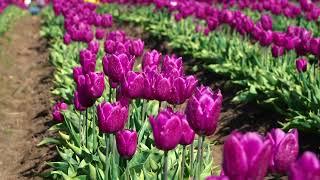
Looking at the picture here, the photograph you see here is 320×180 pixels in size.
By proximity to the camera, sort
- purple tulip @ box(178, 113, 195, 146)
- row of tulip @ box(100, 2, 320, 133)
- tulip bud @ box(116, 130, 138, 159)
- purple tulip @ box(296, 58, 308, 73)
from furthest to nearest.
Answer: purple tulip @ box(296, 58, 308, 73) → row of tulip @ box(100, 2, 320, 133) → tulip bud @ box(116, 130, 138, 159) → purple tulip @ box(178, 113, 195, 146)

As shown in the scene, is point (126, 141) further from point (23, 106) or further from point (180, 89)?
point (23, 106)

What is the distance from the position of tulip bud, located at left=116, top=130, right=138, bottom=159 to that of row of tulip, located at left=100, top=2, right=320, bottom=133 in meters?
3.03

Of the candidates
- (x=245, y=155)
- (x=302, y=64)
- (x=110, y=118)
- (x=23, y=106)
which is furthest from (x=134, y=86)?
(x=23, y=106)

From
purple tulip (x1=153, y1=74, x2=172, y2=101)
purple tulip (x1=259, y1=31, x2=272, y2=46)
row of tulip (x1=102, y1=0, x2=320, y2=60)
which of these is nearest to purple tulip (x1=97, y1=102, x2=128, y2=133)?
purple tulip (x1=153, y1=74, x2=172, y2=101)

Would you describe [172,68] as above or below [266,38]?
below

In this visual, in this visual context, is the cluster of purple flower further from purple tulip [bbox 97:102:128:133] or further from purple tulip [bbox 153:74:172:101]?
purple tulip [bbox 97:102:128:133]

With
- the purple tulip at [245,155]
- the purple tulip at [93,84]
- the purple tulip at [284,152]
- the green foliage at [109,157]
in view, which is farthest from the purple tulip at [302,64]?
the purple tulip at [245,155]

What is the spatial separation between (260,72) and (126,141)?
16.0ft

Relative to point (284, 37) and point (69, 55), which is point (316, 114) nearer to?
point (284, 37)

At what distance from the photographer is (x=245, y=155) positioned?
1.74m

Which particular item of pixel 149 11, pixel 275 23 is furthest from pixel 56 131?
pixel 149 11

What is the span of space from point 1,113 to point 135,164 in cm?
438

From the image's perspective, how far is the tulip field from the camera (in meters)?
2.59

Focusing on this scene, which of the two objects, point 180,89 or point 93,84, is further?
point 93,84
